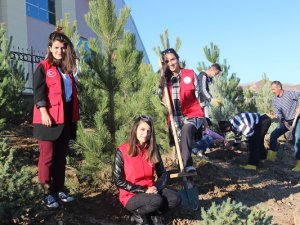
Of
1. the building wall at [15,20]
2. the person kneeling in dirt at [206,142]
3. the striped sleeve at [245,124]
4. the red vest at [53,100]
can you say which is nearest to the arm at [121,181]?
the red vest at [53,100]

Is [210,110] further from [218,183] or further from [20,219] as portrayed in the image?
[20,219]

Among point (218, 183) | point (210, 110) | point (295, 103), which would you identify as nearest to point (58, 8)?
point (210, 110)

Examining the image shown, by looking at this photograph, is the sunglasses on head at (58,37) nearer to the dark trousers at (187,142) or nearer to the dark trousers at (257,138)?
the dark trousers at (187,142)

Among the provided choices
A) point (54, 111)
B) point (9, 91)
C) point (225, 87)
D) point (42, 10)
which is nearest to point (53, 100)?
point (54, 111)

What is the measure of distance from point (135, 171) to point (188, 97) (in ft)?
4.47

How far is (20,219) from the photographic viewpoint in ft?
10.9

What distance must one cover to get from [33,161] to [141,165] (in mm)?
2237

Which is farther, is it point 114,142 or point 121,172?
point 114,142

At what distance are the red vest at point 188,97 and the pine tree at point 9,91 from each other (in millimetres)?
2473

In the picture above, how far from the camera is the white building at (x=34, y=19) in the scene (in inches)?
515

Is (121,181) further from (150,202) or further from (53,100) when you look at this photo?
(53,100)

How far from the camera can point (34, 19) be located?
50.4ft

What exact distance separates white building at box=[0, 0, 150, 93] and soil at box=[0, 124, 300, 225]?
490cm

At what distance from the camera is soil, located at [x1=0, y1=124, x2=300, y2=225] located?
4.04 meters
